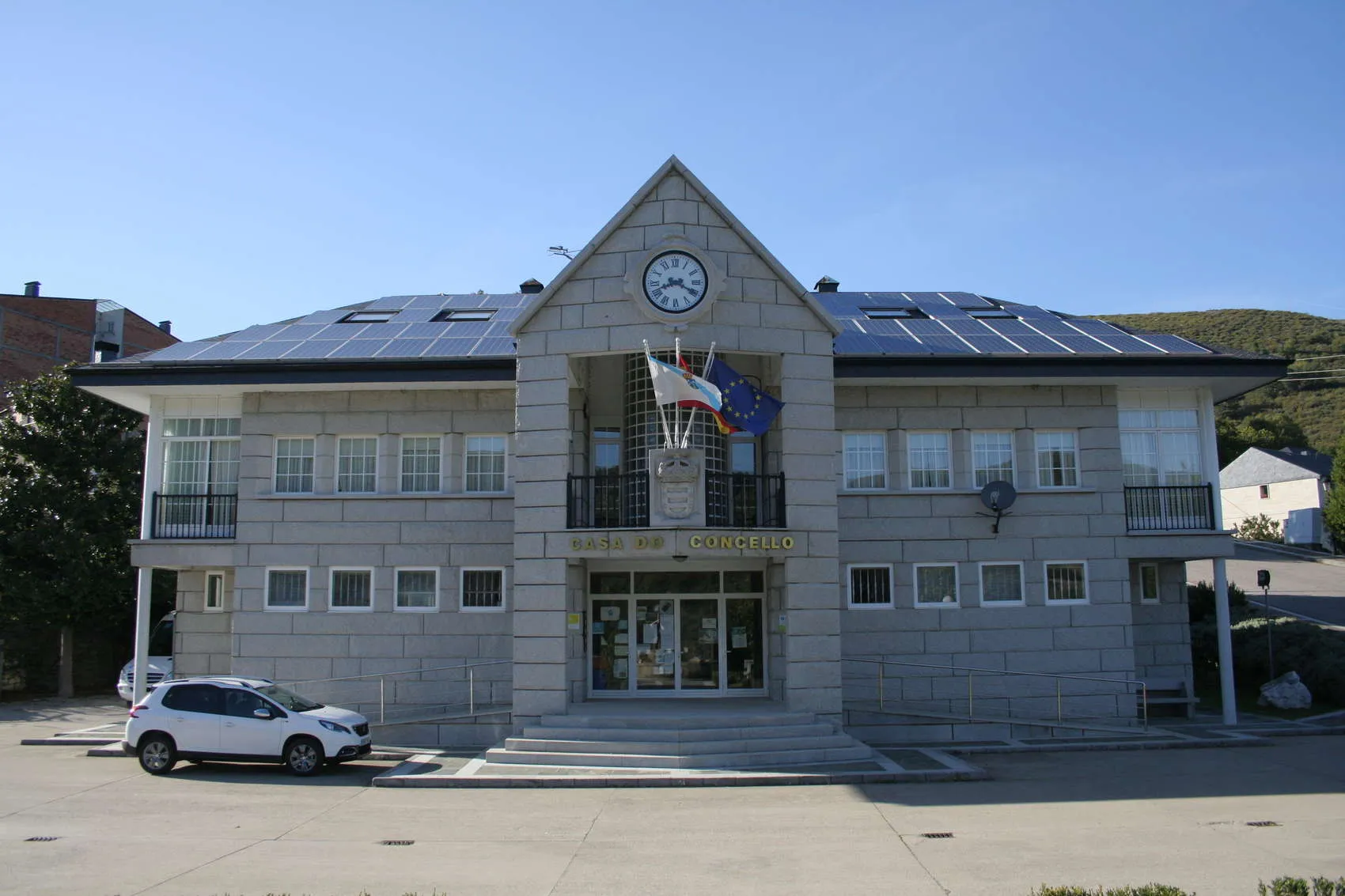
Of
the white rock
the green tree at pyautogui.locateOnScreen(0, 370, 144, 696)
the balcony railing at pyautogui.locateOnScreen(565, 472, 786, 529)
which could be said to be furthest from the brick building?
the white rock

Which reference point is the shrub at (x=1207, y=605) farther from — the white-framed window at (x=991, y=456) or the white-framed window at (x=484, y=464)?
the white-framed window at (x=484, y=464)

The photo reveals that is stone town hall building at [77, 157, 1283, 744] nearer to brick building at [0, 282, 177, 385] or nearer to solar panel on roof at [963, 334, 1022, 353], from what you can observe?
solar panel on roof at [963, 334, 1022, 353]

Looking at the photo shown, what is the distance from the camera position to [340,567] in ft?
70.3

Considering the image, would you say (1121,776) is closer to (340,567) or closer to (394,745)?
(394,745)

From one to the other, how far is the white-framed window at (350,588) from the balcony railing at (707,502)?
519 centimetres

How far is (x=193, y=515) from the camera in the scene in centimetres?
2228

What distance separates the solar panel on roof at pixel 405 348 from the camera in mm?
21219

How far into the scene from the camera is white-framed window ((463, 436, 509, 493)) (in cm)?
2167

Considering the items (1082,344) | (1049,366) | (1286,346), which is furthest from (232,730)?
(1286,346)

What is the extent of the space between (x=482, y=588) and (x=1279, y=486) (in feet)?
204

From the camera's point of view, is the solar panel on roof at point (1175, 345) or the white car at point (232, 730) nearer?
the white car at point (232, 730)

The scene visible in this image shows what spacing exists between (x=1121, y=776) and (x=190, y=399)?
2038 centimetres

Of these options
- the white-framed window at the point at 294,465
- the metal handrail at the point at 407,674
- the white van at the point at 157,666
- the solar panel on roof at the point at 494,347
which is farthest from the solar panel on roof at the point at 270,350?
the metal handrail at the point at 407,674

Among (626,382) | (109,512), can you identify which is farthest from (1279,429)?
(109,512)
